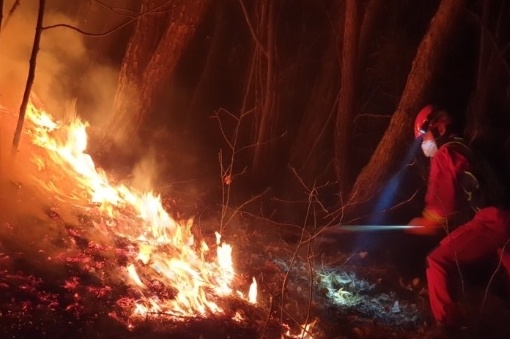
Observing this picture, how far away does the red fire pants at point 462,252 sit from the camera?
5.17 meters

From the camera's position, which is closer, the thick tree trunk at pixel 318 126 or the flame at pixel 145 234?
the flame at pixel 145 234

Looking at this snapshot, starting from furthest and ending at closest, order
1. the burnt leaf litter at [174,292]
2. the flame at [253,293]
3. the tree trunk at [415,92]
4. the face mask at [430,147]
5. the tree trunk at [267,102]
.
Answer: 1. the tree trunk at [267,102]
2. the tree trunk at [415,92]
3. the face mask at [430,147]
4. the flame at [253,293]
5. the burnt leaf litter at [174,292]

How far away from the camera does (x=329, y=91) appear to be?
371 inches

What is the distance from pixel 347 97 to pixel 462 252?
3.44m

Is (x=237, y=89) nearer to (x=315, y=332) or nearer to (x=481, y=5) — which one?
(x=481, y=5)

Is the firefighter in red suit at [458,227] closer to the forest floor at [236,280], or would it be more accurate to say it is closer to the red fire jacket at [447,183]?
the red fire jacket at [447,183]

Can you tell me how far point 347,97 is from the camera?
803 centimetres

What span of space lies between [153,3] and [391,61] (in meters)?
5.73

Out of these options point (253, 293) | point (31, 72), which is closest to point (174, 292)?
point (253, 293)

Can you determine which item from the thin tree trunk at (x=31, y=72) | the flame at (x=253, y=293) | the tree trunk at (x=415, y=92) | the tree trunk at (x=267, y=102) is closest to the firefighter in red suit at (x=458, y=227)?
the tree trunk at (x=415, y=92)

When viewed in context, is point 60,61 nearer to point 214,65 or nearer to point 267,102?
point 267,102

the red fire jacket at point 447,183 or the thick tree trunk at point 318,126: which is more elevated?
the thick tree trunk at point 318,126

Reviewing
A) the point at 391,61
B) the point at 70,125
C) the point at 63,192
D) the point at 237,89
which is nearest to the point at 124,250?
the point at 63,192

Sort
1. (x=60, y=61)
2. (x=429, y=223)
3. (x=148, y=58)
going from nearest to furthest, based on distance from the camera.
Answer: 1. (x=429, y=223)
2. (x=148, y=58)
3. (x=60, y=61)
